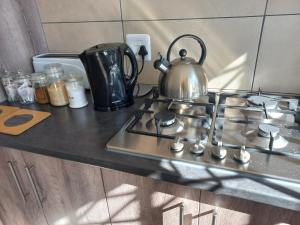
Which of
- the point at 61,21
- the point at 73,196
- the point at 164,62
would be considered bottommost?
the point at 73,196

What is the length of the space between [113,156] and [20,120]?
497 mm

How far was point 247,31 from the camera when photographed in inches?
35.8

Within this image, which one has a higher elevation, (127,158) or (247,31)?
(247,31)

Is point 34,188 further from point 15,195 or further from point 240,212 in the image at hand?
point 240,212

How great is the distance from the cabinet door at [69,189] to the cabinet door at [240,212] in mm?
345

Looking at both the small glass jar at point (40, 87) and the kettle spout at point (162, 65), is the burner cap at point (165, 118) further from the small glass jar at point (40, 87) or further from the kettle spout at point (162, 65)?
the small glass jar at point (40, 87)

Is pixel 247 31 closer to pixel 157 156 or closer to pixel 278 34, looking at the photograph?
pixel 278 34

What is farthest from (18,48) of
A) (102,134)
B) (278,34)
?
(278,34)

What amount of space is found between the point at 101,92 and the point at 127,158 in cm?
36

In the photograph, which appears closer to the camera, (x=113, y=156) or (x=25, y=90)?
(x=113, y=156)

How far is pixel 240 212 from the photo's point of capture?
1.88 feet

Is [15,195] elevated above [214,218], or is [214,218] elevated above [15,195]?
[214,218]

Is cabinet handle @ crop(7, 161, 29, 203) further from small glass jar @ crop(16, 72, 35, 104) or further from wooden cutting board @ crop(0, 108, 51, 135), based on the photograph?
small glass jar @ crop(16, 72, 35, 104)

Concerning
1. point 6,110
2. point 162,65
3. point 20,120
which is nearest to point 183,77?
point 162,65
